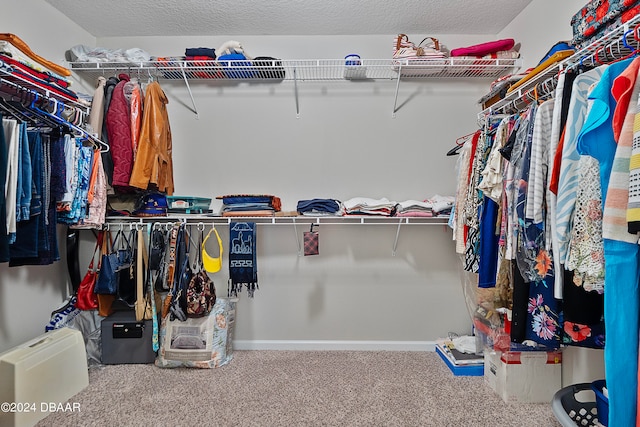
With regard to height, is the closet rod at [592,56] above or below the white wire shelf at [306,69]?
below

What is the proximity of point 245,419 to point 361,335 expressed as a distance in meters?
1.13

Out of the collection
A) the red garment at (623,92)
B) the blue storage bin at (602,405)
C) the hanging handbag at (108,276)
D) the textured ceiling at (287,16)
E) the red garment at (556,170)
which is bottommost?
the blue storage bin at (602,405)

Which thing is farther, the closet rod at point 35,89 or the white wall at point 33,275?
the white wall at point 33,275

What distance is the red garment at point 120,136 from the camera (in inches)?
85.2

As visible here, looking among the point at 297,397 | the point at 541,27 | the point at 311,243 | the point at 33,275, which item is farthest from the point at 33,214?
the point at 541,27

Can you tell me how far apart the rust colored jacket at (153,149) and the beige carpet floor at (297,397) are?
126cm

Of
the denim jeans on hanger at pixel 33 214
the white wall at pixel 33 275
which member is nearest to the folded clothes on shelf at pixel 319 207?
the denim jeans on hanger at pixel 33 214

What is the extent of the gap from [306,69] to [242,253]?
148 centimetres

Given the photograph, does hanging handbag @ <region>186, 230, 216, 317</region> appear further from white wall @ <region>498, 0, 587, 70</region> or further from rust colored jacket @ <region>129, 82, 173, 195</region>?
white wall @ <region>498, 0, 587, 70</region>

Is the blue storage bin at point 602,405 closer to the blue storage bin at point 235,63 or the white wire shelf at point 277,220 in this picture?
the white wire shelf at point 277,220

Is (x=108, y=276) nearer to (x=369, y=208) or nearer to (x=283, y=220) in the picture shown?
(x=283, y=220)

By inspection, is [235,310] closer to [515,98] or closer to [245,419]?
[245,419]

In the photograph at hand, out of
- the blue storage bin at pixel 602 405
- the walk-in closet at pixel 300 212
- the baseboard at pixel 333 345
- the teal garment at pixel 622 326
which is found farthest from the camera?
the baseboard at pixel 333 345

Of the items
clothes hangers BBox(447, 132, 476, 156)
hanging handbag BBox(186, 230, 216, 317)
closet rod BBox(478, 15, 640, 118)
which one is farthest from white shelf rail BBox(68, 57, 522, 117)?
hanging handbag BBox(186, 230, 216, 317)
